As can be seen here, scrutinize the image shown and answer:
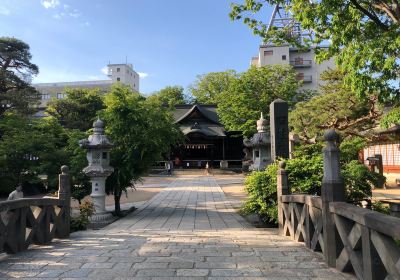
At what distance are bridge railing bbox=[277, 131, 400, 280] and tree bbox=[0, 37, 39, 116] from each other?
27577 mm

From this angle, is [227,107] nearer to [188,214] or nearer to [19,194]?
[188,214]

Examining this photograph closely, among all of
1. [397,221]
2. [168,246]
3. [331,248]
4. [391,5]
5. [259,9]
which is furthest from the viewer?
[259,9]

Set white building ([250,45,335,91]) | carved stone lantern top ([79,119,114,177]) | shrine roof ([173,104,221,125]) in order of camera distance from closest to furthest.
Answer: carved stone lantern top ([79,119,114,177]) < shrine roof ([173,104,221,125]) < white building ([250,45,335,91])

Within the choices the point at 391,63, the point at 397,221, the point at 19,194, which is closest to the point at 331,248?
the point at 397,221

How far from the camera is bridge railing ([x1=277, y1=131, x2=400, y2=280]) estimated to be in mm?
3393

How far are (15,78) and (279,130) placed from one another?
2580cm

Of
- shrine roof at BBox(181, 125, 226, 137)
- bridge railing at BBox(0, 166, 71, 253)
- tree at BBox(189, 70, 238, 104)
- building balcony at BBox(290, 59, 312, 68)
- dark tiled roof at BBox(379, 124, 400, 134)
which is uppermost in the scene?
building balcony at BBox(290, 59, 312, 68)

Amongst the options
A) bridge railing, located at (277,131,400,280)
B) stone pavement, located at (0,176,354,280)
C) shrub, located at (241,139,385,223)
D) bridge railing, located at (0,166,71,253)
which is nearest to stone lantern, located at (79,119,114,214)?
bridge railing, located at (0,166,71,253)

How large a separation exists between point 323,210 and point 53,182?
45.4ft

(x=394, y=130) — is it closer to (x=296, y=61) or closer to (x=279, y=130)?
(x=279, y=130)

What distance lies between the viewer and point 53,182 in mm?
16328

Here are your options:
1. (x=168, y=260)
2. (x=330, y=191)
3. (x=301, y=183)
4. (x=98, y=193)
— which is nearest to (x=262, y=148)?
(x=301, y=183)

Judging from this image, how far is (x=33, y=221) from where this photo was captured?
661cm

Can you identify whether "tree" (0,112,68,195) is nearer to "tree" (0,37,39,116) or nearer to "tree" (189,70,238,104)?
"tree" (0,37,39,116)
